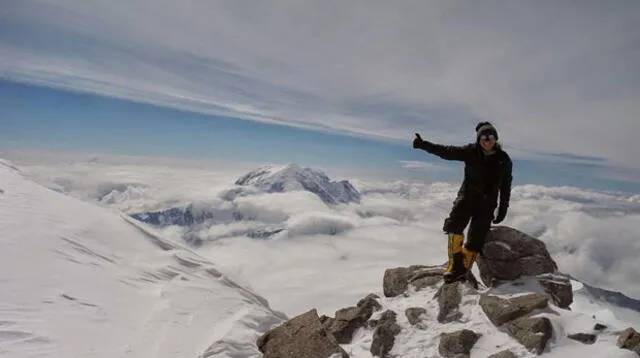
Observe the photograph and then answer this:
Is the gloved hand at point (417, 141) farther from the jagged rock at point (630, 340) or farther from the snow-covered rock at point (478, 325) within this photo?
the jagged rock at point (630, 340)

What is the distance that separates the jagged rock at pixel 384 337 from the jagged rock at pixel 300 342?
1373mm

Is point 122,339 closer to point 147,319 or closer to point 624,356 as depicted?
point 147,319

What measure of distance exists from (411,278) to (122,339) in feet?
31.3

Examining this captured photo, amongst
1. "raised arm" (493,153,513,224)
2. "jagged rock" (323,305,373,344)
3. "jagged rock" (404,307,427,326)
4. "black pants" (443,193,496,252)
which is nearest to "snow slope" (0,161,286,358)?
"jagged rock" (323,305,373,344)

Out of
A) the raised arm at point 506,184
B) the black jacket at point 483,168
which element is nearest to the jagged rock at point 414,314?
the black jacket at point 483,168

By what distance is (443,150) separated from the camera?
438 inches

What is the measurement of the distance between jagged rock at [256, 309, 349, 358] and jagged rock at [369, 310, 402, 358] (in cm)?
137

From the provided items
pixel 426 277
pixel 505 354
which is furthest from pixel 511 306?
pixel 426 277

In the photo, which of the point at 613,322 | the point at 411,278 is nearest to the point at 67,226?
the point at 411,278

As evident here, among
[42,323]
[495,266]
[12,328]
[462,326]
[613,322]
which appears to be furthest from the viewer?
[495,266]

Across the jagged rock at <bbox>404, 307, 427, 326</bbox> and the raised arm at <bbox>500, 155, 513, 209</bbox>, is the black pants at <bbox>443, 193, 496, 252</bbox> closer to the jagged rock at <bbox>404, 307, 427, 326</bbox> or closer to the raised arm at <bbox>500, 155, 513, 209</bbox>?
the raised arm at <bbox>500, 155, 513, 209</bbox>

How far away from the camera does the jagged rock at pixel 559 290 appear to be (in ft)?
36.7

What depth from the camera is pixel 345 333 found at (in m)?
12.1

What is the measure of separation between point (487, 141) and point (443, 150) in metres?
1.19
